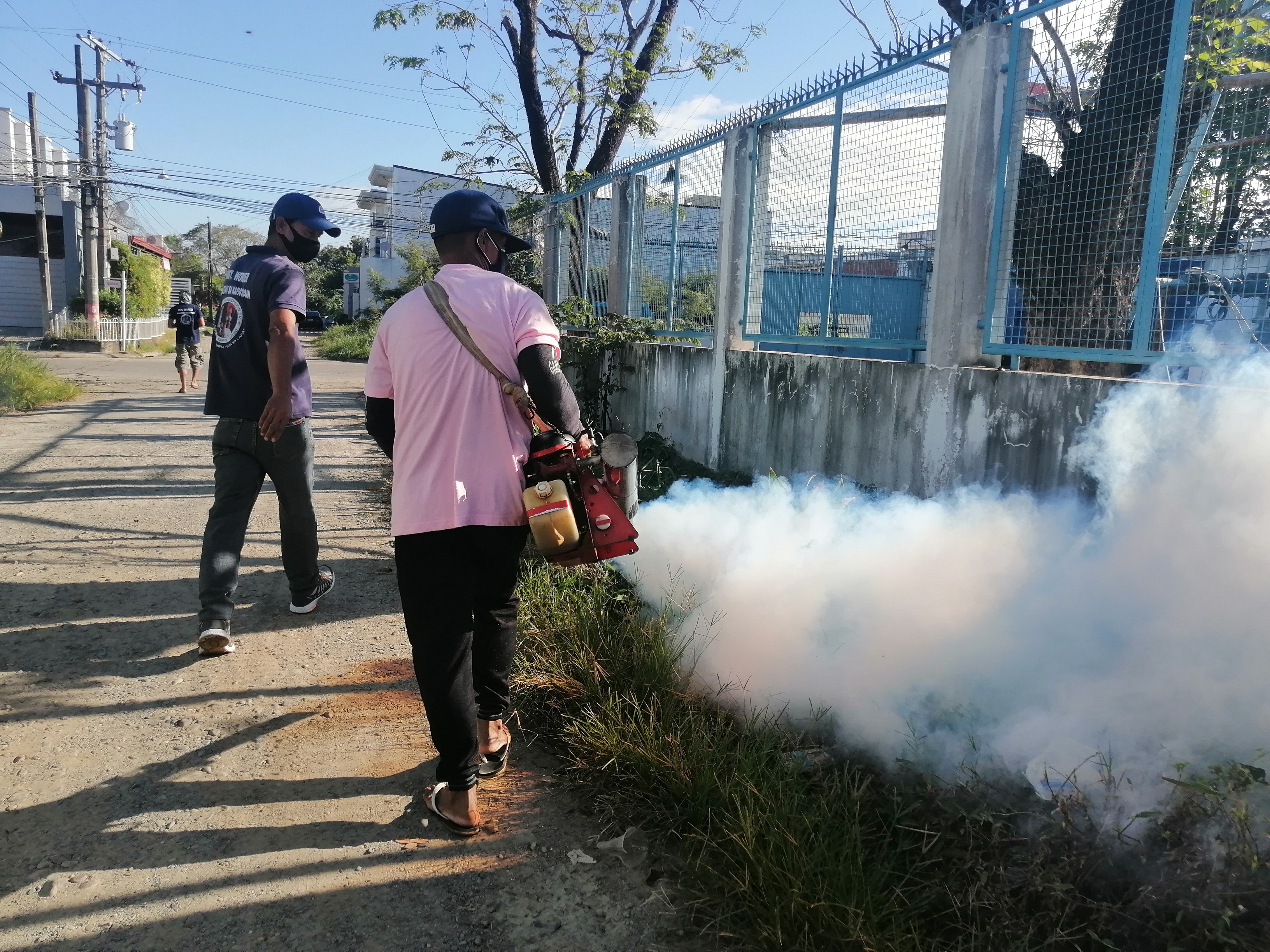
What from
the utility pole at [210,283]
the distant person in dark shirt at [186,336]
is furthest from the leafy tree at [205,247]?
the distant person in dark shirt at [186,336]

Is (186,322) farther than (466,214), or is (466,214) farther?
(186,322)

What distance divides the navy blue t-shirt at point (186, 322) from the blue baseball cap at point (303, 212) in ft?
38.0

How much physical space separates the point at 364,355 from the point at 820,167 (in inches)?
984

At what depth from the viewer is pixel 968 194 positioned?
4141 mm

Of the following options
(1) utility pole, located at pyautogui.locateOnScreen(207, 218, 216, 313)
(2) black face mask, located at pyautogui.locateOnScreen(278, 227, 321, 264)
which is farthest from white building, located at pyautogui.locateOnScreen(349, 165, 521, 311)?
(2) black face mask, located at pyautogui.locateOnScreen(278, 227, 321, 264)

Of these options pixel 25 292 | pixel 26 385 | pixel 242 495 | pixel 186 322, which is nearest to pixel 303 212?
pixel 242 495

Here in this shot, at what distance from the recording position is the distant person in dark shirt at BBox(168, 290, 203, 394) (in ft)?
47.0

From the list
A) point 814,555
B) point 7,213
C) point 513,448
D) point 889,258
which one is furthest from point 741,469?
point 7,213

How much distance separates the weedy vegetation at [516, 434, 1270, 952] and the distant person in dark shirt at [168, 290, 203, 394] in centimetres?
1371

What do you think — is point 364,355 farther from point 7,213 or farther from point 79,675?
point 79,675

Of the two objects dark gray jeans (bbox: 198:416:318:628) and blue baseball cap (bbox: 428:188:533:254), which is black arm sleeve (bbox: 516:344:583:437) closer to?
blue baseball cap (bbox: 428:188:533:254)

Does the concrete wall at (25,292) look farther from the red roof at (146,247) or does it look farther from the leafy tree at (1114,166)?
the leafy tree at (1114,166)

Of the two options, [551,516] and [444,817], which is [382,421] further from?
[444,817]

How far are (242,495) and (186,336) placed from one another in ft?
40.8
